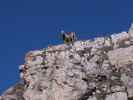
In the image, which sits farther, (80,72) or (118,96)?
(80,72)

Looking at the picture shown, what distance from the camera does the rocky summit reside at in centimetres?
3247

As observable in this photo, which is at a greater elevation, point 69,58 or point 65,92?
point 69,58

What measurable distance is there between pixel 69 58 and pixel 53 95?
3.41 m

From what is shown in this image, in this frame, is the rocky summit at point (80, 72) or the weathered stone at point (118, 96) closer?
the weathered stone at point (118, 96)

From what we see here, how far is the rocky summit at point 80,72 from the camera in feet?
107

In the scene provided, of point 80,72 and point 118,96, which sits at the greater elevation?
point 80,72

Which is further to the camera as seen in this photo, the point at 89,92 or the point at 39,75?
the point at 39,75

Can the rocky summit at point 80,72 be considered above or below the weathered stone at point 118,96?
above

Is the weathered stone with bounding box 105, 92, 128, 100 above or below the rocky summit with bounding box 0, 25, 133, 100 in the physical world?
below

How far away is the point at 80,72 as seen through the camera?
112ft

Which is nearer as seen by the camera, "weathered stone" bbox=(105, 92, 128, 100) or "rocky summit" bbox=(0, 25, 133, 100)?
"weathered stone" bbox=(105, 92, 128, 100)

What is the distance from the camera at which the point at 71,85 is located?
1326 inches

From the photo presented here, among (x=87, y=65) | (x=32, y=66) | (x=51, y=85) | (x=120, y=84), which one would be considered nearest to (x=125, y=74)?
(x=120, y=84)

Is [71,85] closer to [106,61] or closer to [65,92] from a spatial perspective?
[65,92]
